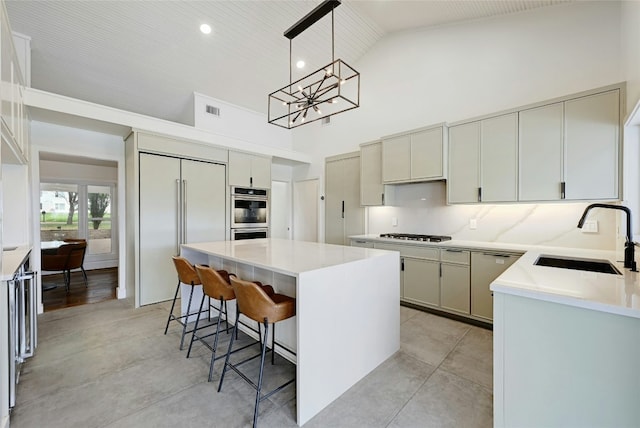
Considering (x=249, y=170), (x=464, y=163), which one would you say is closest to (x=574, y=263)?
(x=464, y=163)

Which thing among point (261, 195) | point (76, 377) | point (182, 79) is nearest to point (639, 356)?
point (76, 377)

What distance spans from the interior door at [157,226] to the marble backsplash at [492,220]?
10.6 feet

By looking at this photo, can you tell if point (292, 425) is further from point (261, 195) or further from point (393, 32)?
point (393, 32)

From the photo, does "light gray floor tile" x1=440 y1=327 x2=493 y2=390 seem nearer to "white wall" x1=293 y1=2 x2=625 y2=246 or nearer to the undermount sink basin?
the undermount sink basin

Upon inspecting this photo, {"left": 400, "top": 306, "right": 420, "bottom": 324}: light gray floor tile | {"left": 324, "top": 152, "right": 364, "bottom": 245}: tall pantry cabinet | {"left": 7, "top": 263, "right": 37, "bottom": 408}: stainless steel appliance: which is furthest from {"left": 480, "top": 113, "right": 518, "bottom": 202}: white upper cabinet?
{"left": 7, "top": 263, "right": 37, "bottom": 408}: stainless steel appliance

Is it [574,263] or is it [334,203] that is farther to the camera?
[334,203]

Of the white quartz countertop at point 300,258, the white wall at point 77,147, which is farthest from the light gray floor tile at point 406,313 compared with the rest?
the white wall at point 77,147

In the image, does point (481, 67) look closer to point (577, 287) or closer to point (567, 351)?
point (577, 287)

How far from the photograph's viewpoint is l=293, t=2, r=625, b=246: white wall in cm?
293

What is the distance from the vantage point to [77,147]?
3873mm

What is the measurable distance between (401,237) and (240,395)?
287 cm

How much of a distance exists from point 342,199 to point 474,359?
11.3 feet

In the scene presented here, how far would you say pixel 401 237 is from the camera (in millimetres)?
4031

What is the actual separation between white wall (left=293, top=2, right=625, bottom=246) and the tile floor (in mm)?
2044
